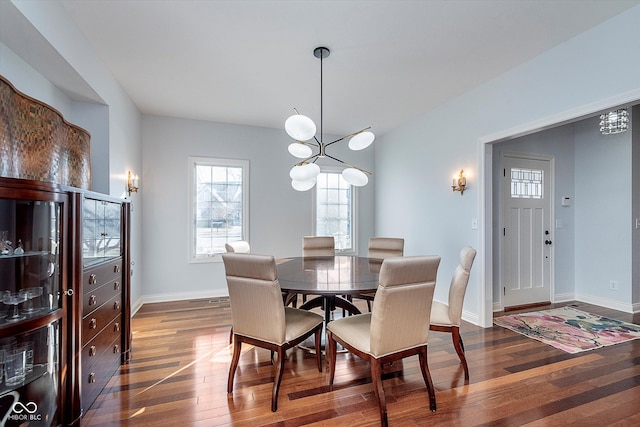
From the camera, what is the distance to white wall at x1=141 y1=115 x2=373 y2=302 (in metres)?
4.17

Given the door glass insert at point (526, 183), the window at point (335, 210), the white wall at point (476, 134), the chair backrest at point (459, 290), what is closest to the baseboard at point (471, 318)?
the white wall at point (476, 134)

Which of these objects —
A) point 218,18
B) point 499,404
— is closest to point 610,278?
point 499,404

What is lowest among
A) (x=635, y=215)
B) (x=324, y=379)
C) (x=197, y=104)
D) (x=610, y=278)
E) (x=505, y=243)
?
(x=324, y=379)

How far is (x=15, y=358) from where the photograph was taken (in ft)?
4.77

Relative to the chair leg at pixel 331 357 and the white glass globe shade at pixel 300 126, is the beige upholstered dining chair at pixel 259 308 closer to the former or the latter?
the chair leg at pixel 331 357

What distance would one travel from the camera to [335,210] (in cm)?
522

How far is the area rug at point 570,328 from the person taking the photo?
279 centimetres

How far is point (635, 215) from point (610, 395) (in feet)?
9.87

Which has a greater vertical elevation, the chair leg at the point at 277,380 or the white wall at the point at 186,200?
the white wall at the point at 186,200

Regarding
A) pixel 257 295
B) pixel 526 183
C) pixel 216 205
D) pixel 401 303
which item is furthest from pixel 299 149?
pixel 526 183

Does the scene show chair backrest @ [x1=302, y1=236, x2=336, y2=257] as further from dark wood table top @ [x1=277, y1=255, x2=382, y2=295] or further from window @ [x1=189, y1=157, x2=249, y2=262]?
window @ [x1=189, y1=157, x2=249, y2=262]

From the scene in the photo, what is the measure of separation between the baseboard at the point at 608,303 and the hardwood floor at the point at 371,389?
1.27 m

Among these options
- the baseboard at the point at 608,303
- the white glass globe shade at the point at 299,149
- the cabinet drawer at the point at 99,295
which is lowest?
→ the baseboard at the point at 608,303

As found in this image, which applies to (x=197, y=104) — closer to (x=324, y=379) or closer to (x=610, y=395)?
(x=324, y=379)
